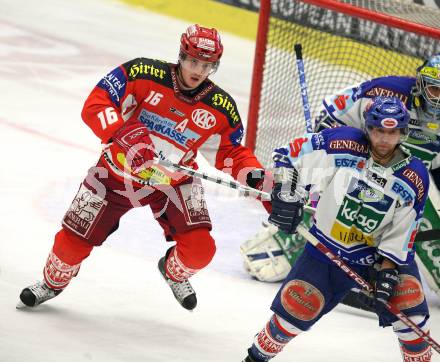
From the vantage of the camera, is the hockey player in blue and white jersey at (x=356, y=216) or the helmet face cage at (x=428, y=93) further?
the helmet face cage at (x=428, y=93)

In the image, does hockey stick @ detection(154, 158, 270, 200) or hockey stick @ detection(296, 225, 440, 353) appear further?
hockey stick @ detection(154, 158, 270, 200)

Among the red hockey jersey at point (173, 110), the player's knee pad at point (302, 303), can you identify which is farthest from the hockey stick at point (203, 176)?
the player's knee pad at point (302, 303)

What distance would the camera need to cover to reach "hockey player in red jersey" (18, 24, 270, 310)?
4.23 metres

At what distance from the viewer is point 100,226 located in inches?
170

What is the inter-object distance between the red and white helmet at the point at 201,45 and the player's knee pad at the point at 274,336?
1080 millimetres

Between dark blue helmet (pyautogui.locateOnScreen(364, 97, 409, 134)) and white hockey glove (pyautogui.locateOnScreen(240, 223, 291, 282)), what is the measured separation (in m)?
1.82

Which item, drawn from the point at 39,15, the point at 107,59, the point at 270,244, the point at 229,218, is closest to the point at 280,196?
the point at 270,244

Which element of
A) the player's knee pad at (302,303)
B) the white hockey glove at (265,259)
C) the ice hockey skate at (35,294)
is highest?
the player's knee pad at (302,303)

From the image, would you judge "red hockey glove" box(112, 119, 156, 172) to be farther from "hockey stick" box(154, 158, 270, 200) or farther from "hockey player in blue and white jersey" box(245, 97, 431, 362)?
"hockey player in blue and white jersey" box(245, 97, 431, 362)

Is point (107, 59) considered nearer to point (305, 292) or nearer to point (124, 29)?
point (124, 29)

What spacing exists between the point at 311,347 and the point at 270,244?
1.07 m

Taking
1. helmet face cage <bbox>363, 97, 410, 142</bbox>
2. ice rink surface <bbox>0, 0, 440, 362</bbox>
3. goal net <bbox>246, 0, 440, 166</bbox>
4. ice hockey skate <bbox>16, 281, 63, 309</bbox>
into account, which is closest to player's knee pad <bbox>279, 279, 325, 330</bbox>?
ice rink surface <bbox>0, 0, 440, 362</bbox>

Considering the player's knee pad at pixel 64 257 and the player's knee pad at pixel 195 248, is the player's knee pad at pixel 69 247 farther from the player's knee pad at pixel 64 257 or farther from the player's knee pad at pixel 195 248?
the player's knee pad at pixel 195 248

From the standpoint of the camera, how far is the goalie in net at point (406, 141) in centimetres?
482
